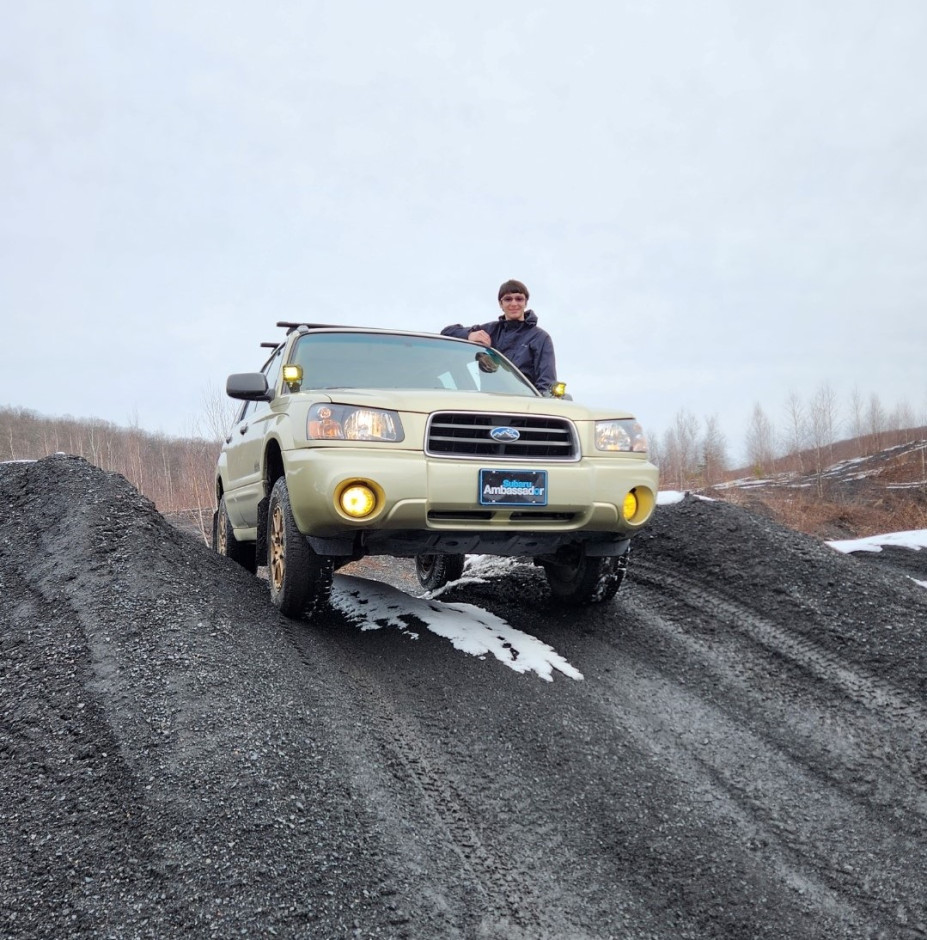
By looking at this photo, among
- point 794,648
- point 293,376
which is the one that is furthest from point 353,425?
point 794,648

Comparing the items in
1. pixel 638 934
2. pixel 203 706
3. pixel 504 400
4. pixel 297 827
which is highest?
pixel 504 400

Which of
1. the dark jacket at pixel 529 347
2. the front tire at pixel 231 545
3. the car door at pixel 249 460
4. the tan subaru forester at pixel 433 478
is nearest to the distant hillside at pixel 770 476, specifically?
the front tire at pixel 231 545

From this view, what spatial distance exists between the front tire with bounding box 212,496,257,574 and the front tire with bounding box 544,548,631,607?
2751 millimetres

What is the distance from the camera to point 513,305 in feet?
22.0

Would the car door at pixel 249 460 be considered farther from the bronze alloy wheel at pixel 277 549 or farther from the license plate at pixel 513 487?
the license plate at pixel 513 487

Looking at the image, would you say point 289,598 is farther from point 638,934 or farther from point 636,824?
point 638,934

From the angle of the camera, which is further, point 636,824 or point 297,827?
point 636,824

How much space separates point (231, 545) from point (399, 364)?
2.66 metres

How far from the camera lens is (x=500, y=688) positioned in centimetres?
391

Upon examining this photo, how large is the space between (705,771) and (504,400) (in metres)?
2.13

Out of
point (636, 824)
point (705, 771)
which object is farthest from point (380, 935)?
point (705, 771)

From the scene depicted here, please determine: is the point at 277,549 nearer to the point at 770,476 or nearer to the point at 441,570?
the point at 441,570

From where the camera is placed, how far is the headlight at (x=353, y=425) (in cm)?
387

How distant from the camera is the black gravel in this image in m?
2.38
